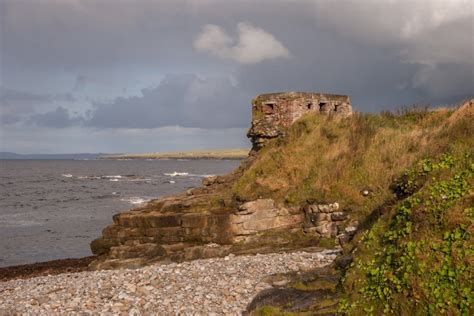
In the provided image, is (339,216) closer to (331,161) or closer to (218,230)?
(331,161)

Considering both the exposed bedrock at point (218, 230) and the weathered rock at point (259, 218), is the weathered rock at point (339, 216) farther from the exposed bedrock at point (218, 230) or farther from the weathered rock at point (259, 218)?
the weathered rock at point (259, 218)

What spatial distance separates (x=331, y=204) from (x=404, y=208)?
9.40 meters

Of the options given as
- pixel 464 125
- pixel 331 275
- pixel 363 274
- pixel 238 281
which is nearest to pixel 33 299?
pixel 238 281

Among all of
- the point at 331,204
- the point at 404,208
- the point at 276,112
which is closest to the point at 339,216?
the point at 331,204

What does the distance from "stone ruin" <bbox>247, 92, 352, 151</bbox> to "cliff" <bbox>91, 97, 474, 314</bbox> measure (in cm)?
6

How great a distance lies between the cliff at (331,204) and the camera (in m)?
9.08

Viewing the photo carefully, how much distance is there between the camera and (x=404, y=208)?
9.68 m

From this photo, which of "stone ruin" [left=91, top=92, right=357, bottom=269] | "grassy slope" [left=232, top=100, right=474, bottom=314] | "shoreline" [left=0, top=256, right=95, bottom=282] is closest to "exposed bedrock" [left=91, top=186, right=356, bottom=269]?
"stone ruin" [left=91, top=92, right=357, bottom=269]

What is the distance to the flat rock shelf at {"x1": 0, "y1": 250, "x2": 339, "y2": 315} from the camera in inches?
473

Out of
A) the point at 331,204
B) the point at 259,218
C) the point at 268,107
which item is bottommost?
the point at 259,218

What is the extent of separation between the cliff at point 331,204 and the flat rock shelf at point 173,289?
1.44 meters

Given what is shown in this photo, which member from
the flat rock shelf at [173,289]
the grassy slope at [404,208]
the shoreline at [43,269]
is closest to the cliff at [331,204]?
the grassy slope at [404,208]

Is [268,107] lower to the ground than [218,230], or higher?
higher

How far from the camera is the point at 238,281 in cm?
1315
